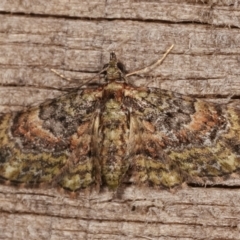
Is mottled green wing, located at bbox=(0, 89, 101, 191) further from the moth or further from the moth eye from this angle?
the moth eye

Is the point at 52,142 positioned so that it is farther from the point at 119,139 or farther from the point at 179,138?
the point at 179,138

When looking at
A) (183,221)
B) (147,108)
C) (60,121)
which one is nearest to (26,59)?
(60,121)

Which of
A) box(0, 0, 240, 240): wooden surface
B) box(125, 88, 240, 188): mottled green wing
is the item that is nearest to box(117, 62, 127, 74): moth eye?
box(0, 0, 240, 240): wooden surface

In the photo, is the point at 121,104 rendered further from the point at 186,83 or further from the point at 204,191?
the point at 204,191

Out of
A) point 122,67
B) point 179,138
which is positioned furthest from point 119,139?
point 122,67

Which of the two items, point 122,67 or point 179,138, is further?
point 122,67

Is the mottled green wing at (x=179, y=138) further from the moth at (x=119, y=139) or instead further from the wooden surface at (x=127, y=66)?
the wooden surface at (x=127, y=66)
